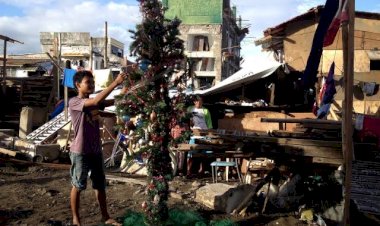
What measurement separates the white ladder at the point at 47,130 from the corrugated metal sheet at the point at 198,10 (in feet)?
100

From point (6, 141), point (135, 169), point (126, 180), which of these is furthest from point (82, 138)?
point (6, 141)

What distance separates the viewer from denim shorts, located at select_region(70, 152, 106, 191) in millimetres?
5113

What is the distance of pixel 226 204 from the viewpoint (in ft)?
21.5

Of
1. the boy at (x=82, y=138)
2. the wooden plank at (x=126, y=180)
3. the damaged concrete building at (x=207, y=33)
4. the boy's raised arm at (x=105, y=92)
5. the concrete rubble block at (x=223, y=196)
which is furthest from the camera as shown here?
the damaged concrete building at (x=207, y=33)

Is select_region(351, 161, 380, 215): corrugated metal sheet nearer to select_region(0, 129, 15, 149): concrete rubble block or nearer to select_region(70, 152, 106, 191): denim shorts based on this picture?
select_region(70, 152, 106, 191): denim shorts

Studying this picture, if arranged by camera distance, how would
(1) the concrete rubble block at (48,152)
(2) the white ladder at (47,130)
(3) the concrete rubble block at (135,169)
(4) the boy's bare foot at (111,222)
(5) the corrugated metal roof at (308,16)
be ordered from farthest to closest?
1. (5) the corrugated metal roof at (308,16)
2. (2) the white ladder at (47,130)
3. (1) the concrete rubble block at (48,152)
4. (3) the concrete rubble block at (135,169)
5. (4) the boy's bare foot at (111,222)

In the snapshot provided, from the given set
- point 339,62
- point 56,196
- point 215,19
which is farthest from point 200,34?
point 56,196

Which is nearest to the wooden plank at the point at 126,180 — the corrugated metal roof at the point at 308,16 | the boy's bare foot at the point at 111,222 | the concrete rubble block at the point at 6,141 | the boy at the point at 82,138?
the boy's bare foot at the point at 111,222

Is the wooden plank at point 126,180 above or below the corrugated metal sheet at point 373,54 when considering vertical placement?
below

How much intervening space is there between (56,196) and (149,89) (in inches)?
151

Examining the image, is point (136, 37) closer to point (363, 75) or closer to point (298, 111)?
point (298, 111)

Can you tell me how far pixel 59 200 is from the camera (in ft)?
Result: 24.1

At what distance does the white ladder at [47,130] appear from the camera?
45.6 feet

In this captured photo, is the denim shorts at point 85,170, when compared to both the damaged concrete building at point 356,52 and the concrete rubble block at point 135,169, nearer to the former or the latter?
the concrete rubble block at point 135,169
